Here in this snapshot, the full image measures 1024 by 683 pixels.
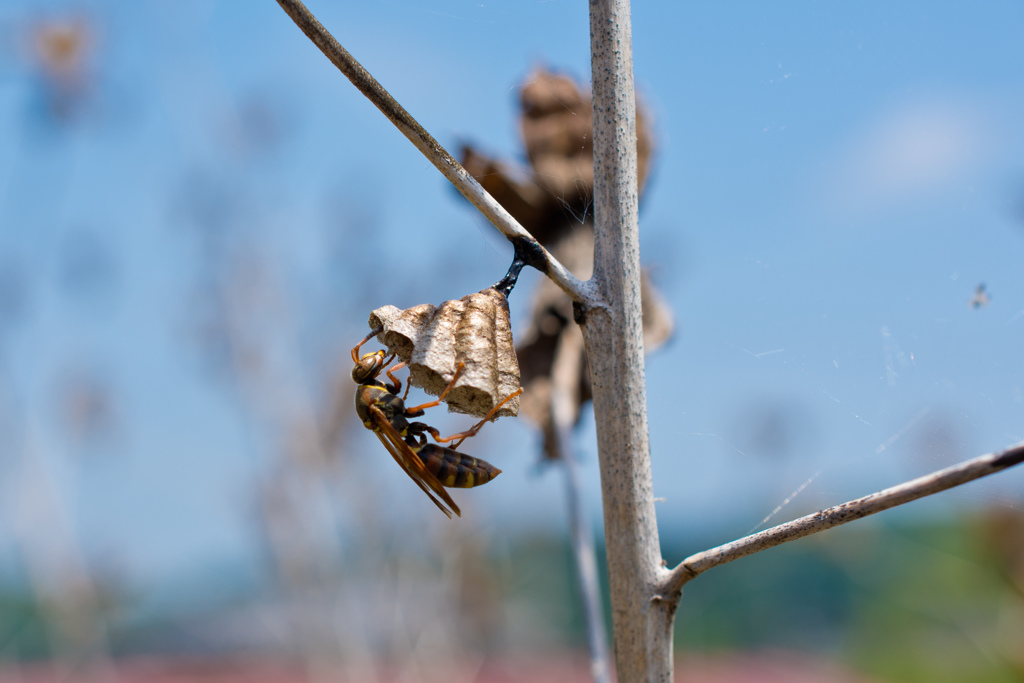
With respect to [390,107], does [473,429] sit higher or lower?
lower

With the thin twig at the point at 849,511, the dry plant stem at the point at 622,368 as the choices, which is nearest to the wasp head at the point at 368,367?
the dry plant stem at the point at 622,368

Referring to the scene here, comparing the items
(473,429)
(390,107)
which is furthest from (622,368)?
(473,429)

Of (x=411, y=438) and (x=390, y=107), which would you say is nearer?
(x=390, y=107)

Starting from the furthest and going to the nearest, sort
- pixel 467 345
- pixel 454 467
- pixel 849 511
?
pixel 454 467
pixel 467 345
pixel 849 511

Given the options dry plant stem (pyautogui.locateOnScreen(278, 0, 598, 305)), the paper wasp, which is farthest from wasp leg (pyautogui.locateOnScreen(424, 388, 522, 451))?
dry plant stem (pyautogui.locateOnScreen(278, 0, 598, 305))

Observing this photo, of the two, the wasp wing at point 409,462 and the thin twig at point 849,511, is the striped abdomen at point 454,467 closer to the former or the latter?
the wasp wing at point 409,462

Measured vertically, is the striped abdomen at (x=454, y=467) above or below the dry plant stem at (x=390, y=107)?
below

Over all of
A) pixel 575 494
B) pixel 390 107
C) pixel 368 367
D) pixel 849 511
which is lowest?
pixel 575 494

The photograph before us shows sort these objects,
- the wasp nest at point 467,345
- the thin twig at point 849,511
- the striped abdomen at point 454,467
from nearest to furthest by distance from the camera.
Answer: the thin twig at point 849,511, the wasp nest at point 467,345, the striped abdomen at point 454,467

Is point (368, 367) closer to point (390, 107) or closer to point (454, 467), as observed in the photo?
point (454, 467)
